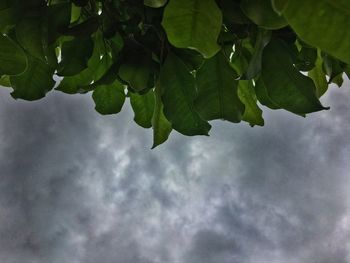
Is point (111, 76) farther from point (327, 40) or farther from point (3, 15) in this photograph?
point (327, 40)

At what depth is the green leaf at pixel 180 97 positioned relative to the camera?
1.01 m

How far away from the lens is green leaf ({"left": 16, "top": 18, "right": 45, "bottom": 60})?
88cm

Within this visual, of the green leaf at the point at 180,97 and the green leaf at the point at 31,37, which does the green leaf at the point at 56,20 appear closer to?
the green leaf at the point at 31,37

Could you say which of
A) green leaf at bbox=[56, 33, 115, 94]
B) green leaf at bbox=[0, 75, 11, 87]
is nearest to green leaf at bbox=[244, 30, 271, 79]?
green leaf at bbox=[56, 33, 115, 94]

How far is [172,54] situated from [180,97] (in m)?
0.09

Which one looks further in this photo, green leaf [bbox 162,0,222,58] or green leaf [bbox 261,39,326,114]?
green leaf [bbox 261,39,326,114]

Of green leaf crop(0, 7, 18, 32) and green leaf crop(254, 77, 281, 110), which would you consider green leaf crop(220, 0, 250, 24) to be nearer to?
green leaf crop(254, 77, 281, 110)

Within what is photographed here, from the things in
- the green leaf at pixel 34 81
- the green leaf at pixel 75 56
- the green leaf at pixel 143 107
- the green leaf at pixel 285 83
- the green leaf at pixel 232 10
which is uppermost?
the green leaf at pixel 232 10

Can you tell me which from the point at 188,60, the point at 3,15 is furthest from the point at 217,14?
the point at 3,15

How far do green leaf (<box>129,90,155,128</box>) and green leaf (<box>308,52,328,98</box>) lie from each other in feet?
1.35

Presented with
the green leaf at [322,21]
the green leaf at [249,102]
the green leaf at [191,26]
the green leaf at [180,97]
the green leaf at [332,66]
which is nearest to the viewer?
the green leaf at [322,21]

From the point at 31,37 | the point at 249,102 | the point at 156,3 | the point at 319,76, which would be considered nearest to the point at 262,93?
the point at 249,102

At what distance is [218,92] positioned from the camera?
0.98 m

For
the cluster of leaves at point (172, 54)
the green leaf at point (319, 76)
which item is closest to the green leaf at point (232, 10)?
the cluster of leaves at point (172, 54)
